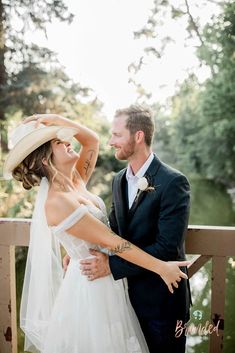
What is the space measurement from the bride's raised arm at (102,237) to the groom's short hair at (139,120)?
18.6 inches

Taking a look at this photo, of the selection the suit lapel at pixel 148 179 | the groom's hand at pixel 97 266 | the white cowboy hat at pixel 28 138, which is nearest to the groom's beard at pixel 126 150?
the suit lapel at pixel 148 179

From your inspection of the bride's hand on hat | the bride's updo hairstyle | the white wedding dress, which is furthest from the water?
the bride's hand on hat

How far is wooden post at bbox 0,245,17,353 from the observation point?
7.32ft

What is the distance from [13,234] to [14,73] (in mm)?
5326

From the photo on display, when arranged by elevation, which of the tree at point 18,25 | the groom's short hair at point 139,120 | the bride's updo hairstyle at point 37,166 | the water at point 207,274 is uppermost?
the tree at point 18,25

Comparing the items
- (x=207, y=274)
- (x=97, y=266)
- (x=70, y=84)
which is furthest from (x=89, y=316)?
(x=70, y=84)

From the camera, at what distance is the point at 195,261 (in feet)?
6.80

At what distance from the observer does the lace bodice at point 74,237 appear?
1.77 metres

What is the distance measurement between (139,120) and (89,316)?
100cm

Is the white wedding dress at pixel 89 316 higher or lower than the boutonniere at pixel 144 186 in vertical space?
lower

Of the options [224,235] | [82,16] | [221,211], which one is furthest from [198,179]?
[224,235]

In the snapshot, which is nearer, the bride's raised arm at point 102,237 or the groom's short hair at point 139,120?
the bride's raised arm at point 102,237

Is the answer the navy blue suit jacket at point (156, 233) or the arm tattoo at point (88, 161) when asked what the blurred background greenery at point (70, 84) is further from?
the arm tattoo at point (88, 161)

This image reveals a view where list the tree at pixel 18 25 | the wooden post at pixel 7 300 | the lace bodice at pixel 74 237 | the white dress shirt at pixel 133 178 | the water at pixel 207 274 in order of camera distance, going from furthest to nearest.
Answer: the tree at pixel 18 25 → the water at pixel 207 274 → the wooden post at pixel 7 300 → the white dress shirt at pixel 133 178 → the lace bodice at pixel 74 237
